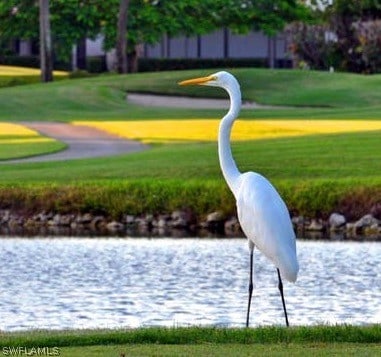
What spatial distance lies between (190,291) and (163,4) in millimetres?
54470

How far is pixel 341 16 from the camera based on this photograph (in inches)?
2680

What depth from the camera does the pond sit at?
58.1ft

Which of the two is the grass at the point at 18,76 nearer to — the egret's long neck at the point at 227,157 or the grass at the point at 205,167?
the grass at the point at 205,167

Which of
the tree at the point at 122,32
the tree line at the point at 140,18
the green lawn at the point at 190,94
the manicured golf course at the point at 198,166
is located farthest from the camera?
the tree line at the point at 140,18

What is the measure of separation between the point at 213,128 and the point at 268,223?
28.5 metres

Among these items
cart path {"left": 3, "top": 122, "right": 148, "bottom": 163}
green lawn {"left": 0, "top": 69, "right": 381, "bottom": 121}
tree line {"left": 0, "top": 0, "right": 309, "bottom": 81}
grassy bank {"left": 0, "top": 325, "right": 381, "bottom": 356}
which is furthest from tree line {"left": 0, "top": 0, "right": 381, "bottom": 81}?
grassy bank {"left": 0, "top": 325, "right": 381, "bottom": 356}

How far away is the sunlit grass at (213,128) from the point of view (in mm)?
40750

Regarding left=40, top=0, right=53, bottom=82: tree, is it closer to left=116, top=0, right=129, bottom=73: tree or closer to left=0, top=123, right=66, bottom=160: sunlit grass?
left=116, top=0, right=129, bottom=73: tree

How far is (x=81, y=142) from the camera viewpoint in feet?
129

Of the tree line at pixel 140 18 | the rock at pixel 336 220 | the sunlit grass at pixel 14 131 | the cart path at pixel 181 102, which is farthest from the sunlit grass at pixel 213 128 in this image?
the tree line at pixel 140 18

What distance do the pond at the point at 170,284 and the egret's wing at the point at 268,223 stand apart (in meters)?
2.26

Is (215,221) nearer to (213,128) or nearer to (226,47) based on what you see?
(213,128)

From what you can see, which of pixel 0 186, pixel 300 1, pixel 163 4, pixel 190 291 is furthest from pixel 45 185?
pixel 300 1

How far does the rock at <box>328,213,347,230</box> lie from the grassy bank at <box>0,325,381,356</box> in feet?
46.4
